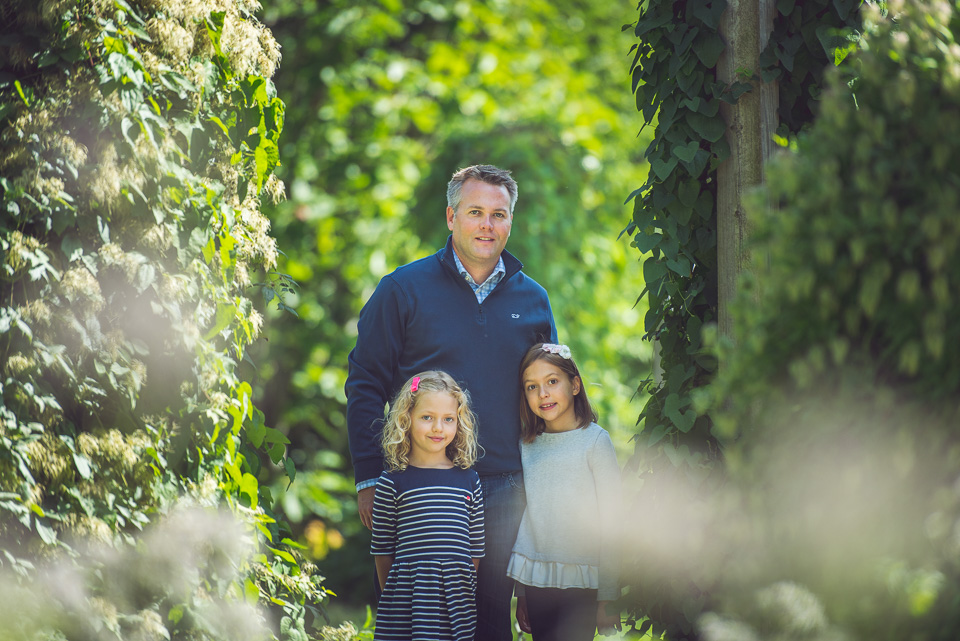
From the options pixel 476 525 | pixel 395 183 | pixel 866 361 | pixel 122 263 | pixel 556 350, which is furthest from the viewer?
Result: pixel 395 183

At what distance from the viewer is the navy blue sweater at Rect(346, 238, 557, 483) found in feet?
8.38

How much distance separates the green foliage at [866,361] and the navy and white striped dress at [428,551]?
3.23 feet

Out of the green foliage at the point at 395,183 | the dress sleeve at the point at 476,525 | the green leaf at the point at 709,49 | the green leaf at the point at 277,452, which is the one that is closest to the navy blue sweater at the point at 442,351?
the dress sleeve at the point at 476,525

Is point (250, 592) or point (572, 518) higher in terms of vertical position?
point (572, 518)

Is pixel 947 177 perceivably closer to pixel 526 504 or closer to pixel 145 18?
pixel 526 504

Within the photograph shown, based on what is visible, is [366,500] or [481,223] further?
[481,223]

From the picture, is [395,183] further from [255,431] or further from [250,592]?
[250,592]

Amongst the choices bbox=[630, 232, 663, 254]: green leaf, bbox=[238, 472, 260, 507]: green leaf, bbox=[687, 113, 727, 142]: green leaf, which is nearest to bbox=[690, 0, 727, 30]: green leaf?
bbox=[687, 113, 727, 142]: green leaf

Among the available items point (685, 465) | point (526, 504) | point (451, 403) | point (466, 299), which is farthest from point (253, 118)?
point (685, 465)

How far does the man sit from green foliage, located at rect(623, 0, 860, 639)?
40cm

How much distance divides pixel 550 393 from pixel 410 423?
1.39 ft

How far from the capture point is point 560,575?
2.40 meters

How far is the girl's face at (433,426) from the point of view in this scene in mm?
2406

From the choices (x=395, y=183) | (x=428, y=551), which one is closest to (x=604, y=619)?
(x=428, y=551)
